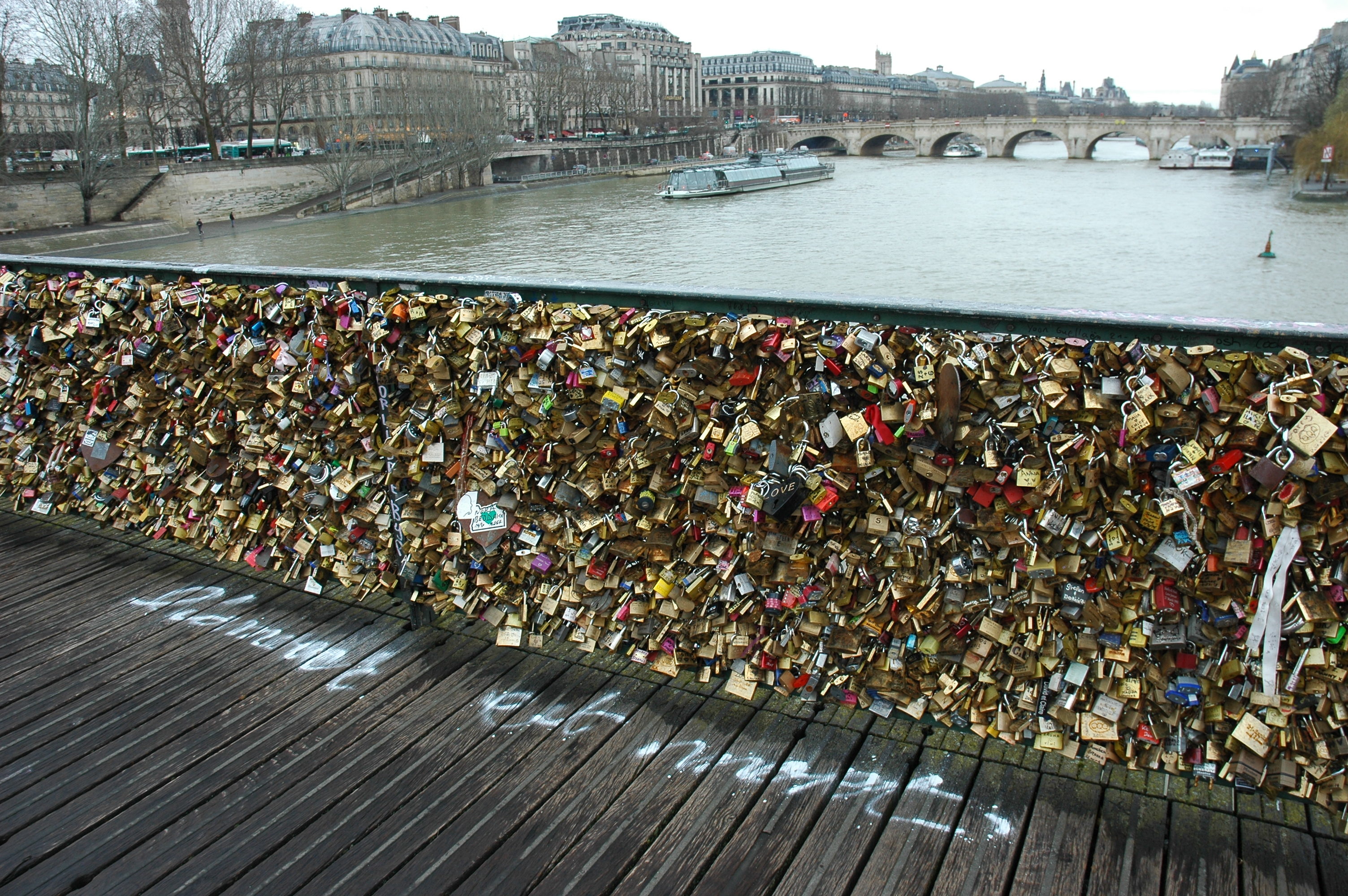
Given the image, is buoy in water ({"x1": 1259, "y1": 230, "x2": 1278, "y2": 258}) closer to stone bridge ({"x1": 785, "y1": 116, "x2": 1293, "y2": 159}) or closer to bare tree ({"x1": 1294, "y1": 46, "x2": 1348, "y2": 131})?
bare tree ({"x1": 1294, "y1": 46, "x2": 1348, "y2": 131})

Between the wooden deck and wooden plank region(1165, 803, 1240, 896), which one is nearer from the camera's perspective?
wooden plank region(1165, 803, 1240, 896)

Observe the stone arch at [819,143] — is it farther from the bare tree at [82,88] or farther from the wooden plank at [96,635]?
the wooden plank at [96,635]

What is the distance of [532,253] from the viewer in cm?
3120

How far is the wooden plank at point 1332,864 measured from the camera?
213cm

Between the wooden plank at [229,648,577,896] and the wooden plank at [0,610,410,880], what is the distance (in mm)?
382

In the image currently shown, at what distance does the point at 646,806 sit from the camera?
257 cm

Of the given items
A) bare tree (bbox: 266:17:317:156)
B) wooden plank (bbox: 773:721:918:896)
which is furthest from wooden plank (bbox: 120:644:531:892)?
bare tree (bbox: 266:17:317:156)

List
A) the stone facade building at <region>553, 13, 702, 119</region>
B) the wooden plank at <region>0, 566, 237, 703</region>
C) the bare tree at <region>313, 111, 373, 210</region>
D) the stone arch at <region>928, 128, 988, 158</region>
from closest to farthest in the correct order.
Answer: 1. the wooden plank at <region>0, 566, 237, 703</region>
2. the bare tree at <region>313, 111, 373, 210</region>
3. the stone arch at <region>928, 128, 988, 158</region>
4. the stone facade building at <region>553, 13, 702, 119</region>

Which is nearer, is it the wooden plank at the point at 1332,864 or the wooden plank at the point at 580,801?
the wooden plank at the point at 1332,864

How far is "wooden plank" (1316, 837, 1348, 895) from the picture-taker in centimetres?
213

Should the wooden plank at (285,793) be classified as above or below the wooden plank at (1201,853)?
below

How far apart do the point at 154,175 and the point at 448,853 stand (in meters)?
51.8

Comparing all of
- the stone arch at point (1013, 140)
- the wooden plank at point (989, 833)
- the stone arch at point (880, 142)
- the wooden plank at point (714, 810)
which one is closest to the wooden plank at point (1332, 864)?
the wooden plank at point (989, 833)

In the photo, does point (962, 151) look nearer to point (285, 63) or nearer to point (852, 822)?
point (285, 63)
